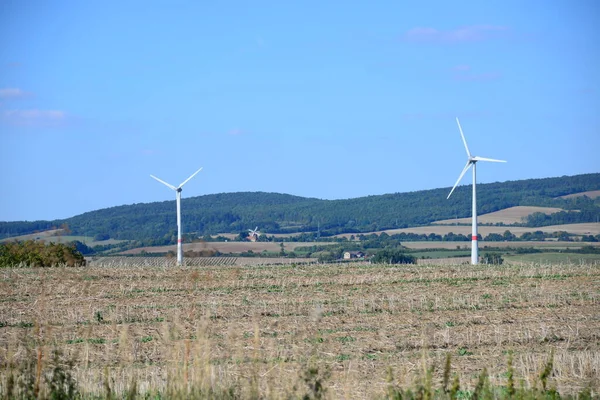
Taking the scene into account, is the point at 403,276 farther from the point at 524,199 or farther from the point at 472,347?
the point at 524,199

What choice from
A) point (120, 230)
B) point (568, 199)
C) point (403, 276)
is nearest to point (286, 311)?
point (403, 276)

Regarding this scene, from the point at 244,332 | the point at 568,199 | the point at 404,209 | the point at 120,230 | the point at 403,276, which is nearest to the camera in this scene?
the point at 244,332

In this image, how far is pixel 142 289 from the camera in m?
33.1

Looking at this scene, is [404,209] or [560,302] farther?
[404,209]

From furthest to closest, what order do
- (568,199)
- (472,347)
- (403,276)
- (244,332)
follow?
(568,199), (403,276), (244,332), (472,347)

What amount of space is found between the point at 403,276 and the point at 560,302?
40.3 ft

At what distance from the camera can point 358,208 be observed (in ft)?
556

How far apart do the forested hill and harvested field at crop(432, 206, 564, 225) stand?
9.04 feet

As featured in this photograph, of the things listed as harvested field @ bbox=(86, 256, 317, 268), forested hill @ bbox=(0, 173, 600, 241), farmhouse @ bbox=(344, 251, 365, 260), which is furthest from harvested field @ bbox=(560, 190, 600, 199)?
harvested field @ bbox=(86, 256, 317, 268)

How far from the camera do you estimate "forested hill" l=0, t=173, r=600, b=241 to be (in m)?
117

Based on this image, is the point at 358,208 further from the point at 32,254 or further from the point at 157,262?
the point at 32,254

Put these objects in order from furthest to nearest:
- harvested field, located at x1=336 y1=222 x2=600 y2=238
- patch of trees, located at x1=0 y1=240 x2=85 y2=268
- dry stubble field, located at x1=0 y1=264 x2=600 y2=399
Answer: harvested field, located at x1=336 y1=222 x2=600 y2=238 < patch of trees, located at x1=0 y1=240 x2=85 y2=268 < dry stubble field, located at x1=0 y1=264 x2=600 y2=399

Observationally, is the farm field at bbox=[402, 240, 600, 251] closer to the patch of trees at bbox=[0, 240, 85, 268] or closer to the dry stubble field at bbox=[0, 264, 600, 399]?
the dry stubble field at bbox=[0, 264, 600, 399]

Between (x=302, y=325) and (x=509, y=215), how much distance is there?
11651 centimetres
